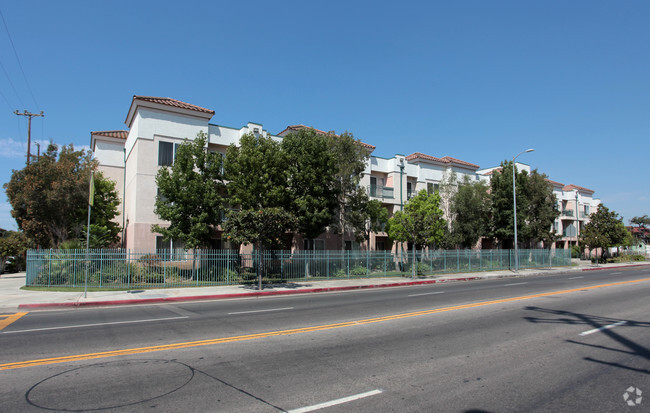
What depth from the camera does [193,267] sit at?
66.7 feet

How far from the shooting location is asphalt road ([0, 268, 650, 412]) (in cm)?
479

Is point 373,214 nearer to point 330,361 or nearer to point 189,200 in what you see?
point 189,200

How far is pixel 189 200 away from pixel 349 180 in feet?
35.7

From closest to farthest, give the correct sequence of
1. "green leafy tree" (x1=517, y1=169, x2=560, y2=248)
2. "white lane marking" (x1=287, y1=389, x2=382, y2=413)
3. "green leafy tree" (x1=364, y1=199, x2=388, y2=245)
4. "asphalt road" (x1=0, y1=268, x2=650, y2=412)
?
"white lane marking" (x1=287, y1=389, x2=382, y2=413)
"asphalt road" (x1=0, y1=268, x2=650, y2=412)
"green leafy tree" (x1=364, y1=199, x2=388, y2=245)
"green leafy tree" (x1=517, y1=169, x2=560, y2=248)

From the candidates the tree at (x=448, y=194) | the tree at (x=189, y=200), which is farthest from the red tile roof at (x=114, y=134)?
the tree at (x=448, y=194)

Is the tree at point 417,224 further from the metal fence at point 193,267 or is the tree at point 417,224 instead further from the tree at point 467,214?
the tree at point 467,214

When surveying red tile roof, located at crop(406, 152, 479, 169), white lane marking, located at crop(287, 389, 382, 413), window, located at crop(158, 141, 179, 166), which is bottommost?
white lane marking, located at crop(287, 389, 382, 413)

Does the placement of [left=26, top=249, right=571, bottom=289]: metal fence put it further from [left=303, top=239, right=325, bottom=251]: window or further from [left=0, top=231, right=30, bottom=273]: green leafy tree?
[left=0, top=231, right=30, bottom=273]: green leafy tree

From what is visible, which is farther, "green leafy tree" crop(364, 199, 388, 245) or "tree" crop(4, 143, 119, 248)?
"green leafy tree" crop(364, 199, 388, 245)

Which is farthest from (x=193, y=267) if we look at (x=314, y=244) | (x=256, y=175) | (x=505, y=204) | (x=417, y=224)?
(x=505, y=204)

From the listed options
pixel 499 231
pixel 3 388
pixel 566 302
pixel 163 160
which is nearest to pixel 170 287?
pixel 163 160

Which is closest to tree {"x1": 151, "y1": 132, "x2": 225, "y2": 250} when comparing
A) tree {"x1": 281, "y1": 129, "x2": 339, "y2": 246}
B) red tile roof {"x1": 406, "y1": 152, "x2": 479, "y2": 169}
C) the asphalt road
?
tree {"x1": 281, "y1": 129, "x2": 339, "y2": 246}

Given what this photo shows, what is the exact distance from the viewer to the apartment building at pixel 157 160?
2403cm

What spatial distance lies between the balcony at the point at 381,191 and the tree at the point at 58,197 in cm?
1928
